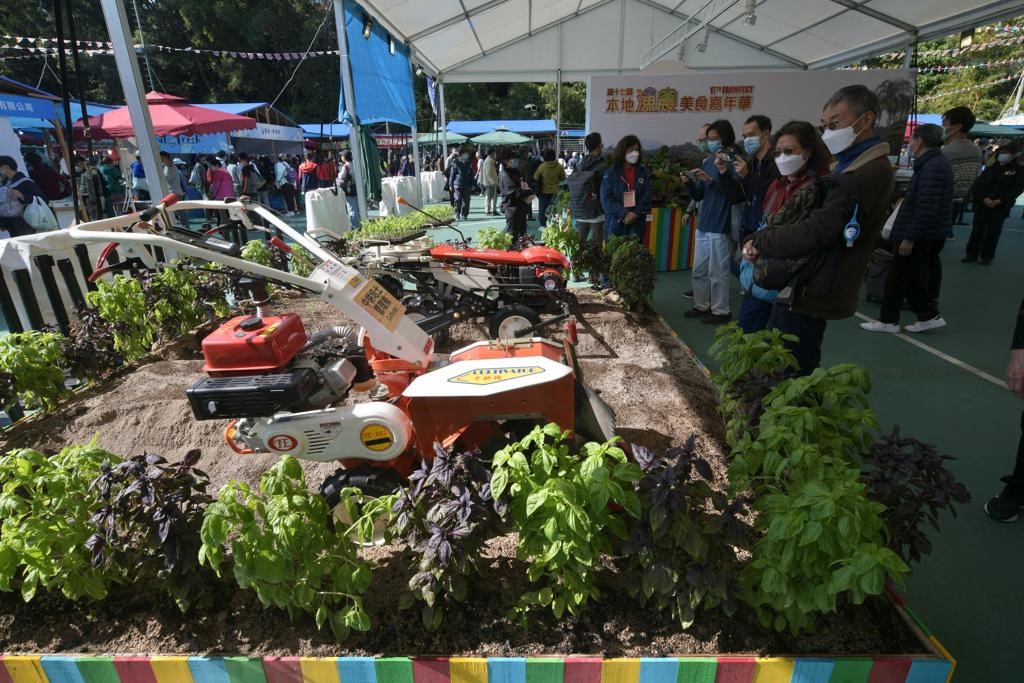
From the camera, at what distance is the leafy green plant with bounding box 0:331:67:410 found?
3.34 meters

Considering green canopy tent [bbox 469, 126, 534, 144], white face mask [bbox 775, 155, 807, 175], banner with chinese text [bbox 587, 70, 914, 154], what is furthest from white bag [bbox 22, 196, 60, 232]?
green canopy tent [bbox 469, 126, 534, 144]

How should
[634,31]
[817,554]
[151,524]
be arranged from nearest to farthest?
1. [817,554]
2. [151,524]
3. [634,31]

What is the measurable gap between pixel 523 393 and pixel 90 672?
1.85 metres

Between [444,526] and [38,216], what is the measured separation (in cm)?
952

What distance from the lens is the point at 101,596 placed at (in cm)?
197

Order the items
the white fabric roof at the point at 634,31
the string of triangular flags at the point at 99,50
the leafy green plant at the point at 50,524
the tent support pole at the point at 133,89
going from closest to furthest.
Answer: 1. the leafy green plant at the point at 50,524
2. the tent support pole at the point at 133,89
3. the white fabric roof at the point at 634,31
4. the string of triangular flags at the point at 99,50

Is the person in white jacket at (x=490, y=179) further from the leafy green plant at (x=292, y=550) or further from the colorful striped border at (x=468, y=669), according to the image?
the colorful striped border at (x=468, y=669)

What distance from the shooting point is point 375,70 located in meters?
8.48

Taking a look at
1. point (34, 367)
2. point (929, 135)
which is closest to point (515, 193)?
point (929, 135)

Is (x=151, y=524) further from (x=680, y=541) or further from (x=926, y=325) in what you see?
(x=926, y=325)

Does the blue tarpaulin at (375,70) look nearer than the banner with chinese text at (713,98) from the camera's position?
Yes

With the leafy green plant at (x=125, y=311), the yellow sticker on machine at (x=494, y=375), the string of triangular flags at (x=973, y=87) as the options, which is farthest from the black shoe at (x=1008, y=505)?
the string of triangular flags at (x=973, y=87)

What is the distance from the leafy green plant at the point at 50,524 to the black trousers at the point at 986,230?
35.2ft

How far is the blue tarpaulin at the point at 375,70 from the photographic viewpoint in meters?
7.74
